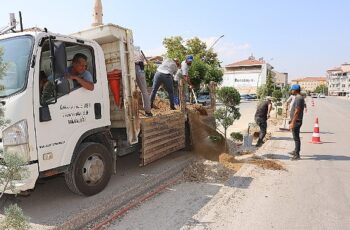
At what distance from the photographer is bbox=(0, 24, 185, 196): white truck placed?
4.20 meters

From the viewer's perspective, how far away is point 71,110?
4836 millimetres

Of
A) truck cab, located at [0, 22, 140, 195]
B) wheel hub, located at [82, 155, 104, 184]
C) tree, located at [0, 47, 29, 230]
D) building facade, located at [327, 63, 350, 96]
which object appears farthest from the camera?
building facade, located at [327, 63, 350, 96]

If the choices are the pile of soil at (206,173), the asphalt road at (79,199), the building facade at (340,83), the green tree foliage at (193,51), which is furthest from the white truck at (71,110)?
the building facade at (340,83)

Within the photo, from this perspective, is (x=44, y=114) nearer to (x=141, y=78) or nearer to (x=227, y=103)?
(x=141, y=78)

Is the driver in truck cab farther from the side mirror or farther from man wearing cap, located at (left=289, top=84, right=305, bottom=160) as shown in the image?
man wearing cap, located at (left=289, top=84, right=305, bottom=160)

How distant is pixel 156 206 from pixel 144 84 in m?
2.70

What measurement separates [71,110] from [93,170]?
1.01 metres

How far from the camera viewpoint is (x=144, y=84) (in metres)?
6.87

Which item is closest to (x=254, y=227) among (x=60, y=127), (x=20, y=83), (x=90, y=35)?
(x=60, y=127)

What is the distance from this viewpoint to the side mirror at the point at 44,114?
435 cm

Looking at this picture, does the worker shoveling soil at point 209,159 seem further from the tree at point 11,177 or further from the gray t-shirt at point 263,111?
the tree at point 11,177

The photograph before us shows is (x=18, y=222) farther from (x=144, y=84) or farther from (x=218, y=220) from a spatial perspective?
(x=144, y=84)

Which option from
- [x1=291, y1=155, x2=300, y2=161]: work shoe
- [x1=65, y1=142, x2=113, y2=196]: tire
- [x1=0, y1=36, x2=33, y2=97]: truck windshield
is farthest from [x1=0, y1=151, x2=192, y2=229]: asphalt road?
[x1=291, y1=155, x2=300, y2=161]: work shoe

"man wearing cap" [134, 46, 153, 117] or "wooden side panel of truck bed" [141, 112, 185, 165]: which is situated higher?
"man wearing cap" [134, 46, 153, 117]
